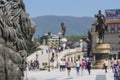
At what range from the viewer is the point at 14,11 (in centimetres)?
1345

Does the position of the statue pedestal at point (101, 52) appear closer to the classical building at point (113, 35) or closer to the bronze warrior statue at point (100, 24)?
the bronze warrior statue at point (100, 24)

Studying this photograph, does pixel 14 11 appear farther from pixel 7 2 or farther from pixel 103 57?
pixel 103 57

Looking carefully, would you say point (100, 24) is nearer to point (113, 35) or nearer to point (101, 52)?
point (101, 52)

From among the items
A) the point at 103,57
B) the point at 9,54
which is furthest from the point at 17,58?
the point at 103,57

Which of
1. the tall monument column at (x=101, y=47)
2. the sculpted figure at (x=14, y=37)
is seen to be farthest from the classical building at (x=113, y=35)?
the sculpted figure at (x=14, y=37)

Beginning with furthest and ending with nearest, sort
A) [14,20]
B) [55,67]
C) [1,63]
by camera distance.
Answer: [55,67] < [14,20] < [1,63]

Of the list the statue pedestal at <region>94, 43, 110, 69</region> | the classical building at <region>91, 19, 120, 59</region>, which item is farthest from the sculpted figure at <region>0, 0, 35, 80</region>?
the classical building at <region>91, 19, 120, 59</region>

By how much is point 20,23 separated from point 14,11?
330mm

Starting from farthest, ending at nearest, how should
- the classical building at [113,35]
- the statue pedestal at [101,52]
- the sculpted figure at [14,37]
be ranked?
the classical building at [113,35] → the statue pedestal at [101,52] → the sculpted figure at [14,37]

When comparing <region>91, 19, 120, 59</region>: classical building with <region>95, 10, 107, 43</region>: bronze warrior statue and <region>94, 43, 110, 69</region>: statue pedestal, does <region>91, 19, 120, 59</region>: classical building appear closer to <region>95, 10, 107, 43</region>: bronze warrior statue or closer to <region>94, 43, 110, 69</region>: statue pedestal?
<region>95, 10, 107, 43</region>: bronze warrior statue

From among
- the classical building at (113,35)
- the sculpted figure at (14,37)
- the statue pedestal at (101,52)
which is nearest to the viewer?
the sculpted figure at (14,37)

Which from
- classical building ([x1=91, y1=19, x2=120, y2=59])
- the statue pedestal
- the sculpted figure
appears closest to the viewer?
the sculpted figure

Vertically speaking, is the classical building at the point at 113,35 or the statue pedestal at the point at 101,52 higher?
the classical building at the point at 113,35

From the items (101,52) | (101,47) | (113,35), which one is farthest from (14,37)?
(113,35)
